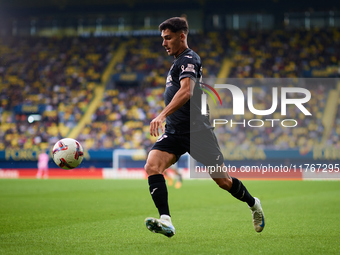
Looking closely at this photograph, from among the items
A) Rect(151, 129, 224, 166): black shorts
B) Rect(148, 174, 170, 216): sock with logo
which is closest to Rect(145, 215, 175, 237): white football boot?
Rect(148, 174, 170, 216): sock with logo

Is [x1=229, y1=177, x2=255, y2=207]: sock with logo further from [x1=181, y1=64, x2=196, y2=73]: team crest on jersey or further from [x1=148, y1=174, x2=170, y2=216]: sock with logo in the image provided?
[x1=181, y1=64, x2=196, y2=73]: team crest on jersey

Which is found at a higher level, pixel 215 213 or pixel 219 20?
pixel 219 20

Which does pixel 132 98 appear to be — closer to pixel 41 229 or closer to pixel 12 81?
pixel 12 81

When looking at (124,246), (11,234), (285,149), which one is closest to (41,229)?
(11,234)

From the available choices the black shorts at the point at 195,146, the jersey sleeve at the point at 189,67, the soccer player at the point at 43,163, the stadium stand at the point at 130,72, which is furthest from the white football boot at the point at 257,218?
the stadium stand at the point at 130,72

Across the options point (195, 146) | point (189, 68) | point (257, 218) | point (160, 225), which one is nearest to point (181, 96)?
point (189, 68)

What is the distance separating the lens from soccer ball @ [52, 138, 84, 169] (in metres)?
6.71

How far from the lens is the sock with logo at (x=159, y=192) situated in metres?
5.30

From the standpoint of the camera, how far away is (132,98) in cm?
2994

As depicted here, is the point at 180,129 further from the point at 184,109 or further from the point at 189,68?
the point at 189,68

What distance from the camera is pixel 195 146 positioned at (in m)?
5.55

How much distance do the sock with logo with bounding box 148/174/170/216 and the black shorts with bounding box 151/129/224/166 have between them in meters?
0.35

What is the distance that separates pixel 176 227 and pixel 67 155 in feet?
5.93

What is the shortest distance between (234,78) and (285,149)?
7850 millimetres
